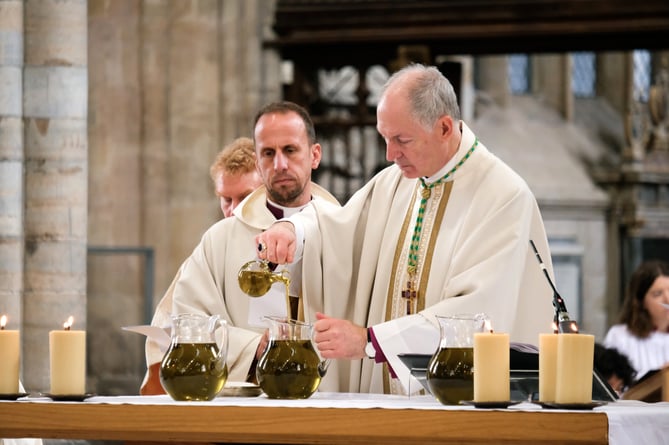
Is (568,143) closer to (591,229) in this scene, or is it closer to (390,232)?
(591,229)

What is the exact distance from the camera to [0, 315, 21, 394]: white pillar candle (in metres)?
2.98

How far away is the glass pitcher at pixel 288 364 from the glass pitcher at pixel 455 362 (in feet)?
1.03

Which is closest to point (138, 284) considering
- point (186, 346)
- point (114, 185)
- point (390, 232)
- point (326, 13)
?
point (114, 185)

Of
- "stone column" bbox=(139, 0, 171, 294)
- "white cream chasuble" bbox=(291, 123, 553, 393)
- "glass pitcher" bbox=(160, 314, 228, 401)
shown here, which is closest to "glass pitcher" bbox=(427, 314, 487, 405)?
"glass pitcher" bbox=(160, 314, 228, 401)

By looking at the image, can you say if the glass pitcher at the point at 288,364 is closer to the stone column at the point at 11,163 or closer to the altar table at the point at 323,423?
the altar table at the point at 323,423

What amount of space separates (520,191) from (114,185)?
598 centimetres

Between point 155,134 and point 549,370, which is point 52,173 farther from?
point 549,370

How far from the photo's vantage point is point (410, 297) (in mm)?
4094

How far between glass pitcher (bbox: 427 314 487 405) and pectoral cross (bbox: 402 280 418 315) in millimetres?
1173

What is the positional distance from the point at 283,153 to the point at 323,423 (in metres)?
1.88

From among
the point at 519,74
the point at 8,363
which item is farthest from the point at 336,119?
the point at 519,74

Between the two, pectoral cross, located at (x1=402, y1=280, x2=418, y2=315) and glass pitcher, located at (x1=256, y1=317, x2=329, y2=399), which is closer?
glass pitcher, located at (x1=256, y1=317, x2=329, y2=399)

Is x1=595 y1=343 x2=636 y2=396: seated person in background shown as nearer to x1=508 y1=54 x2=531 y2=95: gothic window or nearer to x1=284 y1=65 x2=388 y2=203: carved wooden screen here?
x1=284 y1=65 x2=388 y2=203: carved wooden screen

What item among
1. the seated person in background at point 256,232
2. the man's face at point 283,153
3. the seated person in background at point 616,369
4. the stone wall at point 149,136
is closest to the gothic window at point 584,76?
the stone wall at point 149,136
